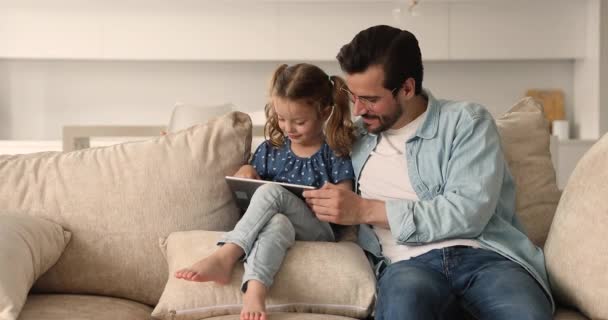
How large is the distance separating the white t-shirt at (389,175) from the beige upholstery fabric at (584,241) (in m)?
0.37

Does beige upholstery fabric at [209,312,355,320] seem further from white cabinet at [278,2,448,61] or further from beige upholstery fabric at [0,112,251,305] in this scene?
white cabinet at [278,2,448,61]

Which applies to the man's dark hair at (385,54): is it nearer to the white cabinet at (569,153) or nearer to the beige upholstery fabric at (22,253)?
the beige upholstery fabric at (22,253)

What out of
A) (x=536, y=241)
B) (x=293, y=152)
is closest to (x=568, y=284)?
(x=536, y=241)

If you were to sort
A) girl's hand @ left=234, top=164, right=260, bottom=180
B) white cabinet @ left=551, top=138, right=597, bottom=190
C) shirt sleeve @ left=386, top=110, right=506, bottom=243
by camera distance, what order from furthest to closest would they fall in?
white cabinet @ left=551, top=138, right=597, bottom=190 → girl's hand @ left=234, top=164, right=260, bottom=180 → shirt sleeve @ left=386, top=110, right=506, bottom=243

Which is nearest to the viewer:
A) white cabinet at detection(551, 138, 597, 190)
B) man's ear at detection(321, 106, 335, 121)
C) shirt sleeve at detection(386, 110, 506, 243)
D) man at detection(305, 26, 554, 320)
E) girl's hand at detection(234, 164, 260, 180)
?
man at detection(305, 26, 554, 320)

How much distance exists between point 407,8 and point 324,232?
4045 mm

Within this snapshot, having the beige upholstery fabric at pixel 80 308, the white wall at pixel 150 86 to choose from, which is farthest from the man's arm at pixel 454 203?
the white wall at pixel 150 86

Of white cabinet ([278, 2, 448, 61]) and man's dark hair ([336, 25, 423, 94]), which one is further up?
white cabinet ([278, 2, 448, 61])

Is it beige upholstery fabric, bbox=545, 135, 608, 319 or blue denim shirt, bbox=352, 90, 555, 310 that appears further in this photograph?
blue denim shirt, bbox=352, 90, 555, 310

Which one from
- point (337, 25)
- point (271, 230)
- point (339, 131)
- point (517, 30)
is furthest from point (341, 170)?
point (517, 30)

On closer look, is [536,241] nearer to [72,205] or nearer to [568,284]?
[568,284]

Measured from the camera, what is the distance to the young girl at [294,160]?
1.95 m

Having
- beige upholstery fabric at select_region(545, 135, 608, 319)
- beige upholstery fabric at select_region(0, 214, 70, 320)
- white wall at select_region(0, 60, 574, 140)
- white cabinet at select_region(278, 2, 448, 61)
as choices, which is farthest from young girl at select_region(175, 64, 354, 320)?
white wall at select_region(0, 60, 574, 140)

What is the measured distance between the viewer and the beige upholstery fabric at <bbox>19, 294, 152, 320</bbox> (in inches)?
73.1
